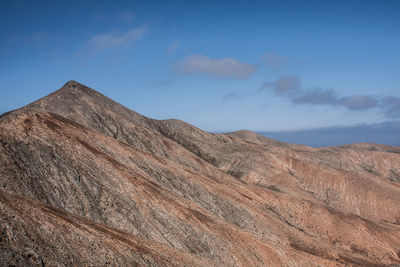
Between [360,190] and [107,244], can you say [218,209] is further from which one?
[360,190]

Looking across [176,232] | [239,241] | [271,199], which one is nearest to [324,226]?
[271,199]

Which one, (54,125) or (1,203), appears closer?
(1,203)

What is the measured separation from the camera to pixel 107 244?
75.0 ft

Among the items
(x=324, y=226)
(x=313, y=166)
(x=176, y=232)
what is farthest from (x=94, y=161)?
(x=313, y=166)

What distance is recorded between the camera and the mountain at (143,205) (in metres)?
21.9

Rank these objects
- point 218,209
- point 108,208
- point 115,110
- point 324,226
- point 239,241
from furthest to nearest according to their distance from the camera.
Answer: point 115,110, point 324,226, point 218,209, point 239,241, point 108,208

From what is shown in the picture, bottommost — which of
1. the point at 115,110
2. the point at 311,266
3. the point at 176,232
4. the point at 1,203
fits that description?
the point at 311,266

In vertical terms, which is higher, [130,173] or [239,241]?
[130,173]

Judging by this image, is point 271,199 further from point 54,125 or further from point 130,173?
point 54,125

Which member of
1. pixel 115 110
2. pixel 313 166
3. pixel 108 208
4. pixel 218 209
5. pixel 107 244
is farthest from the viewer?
pixel 313 166

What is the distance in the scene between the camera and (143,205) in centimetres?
3509

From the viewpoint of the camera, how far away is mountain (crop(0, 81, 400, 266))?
71.9ft

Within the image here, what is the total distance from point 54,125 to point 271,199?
35186mm

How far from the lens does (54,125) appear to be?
128 feet
